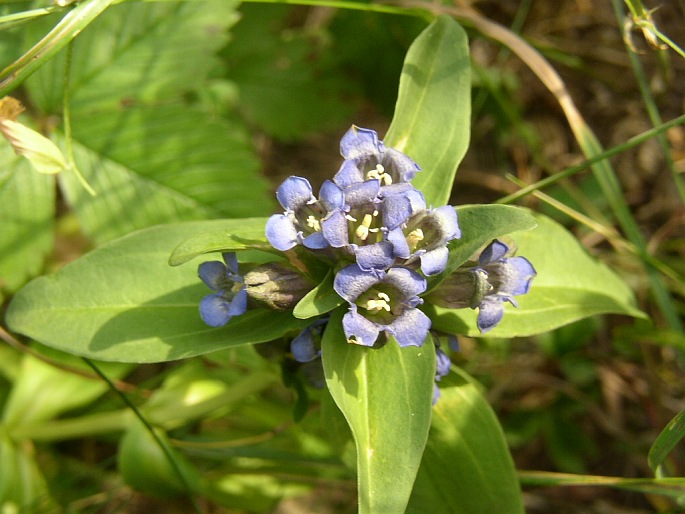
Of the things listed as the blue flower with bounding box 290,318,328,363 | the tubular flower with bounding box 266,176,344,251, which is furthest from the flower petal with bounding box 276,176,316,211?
the blue flower with bounding box 290,318,328,363

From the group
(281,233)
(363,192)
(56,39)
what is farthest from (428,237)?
(56,39)

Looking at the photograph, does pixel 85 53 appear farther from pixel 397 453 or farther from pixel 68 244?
pixel 397 453

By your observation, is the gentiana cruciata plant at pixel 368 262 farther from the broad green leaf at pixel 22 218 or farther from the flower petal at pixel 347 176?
the broad green leaf at pixel 22 218

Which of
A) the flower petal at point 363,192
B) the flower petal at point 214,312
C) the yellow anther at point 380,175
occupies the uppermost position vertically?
the flower petal at point 363,192

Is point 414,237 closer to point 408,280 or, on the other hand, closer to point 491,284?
point 408,280

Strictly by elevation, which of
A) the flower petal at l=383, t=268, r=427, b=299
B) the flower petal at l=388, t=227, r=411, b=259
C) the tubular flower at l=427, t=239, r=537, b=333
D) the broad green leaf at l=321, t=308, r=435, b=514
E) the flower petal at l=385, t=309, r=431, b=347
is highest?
the flower petal at l=388, t=227, r=411, b=259

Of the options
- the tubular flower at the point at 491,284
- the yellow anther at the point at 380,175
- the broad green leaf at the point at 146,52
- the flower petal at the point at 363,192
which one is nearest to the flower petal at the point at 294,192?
the flower petal at the point at 363,192

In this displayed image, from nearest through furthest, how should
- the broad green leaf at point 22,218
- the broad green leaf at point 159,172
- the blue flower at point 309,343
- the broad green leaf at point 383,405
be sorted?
the broad green leaf at point 383,405 → the blue flower at point 309,343 → the broad green leaf at point 22,218 → the broad green leaf at point 159,172

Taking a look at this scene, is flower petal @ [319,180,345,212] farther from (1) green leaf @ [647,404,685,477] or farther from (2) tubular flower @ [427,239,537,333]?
(1) green leaf @ [647,404,685,477]
